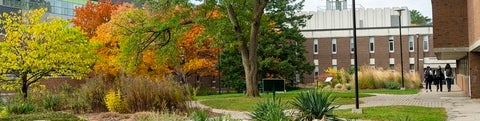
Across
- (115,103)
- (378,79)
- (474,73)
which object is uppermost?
(474,73)

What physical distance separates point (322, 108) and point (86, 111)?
12051 millimetres

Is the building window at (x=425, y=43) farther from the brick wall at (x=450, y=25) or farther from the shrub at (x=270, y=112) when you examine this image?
the shrub at (x=270, y=112)

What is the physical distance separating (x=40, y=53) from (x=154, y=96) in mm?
10867

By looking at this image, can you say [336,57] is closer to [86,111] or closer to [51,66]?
[51,66]

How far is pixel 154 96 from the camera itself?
1869 centimetres

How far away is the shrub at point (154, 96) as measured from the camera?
61.1 feet

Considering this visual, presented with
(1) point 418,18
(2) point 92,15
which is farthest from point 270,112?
(1) point 418,18

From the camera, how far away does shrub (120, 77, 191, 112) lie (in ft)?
61.1

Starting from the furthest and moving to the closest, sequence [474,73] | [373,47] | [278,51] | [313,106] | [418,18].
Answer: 1. [418,18]
2. [373,47]
3. [278,51]
4. [474,73]
5. [313,106]

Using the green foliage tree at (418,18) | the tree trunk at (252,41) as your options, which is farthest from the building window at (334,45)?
the green foliage tree at (418,18)

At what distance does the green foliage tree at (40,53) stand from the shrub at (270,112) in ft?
62.7

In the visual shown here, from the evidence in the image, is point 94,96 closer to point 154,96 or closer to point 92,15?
point 154,96

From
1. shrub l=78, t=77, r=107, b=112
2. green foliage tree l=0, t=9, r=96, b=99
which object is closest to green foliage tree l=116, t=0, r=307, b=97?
green foliage tree l=0, t=9, r=96, b=99

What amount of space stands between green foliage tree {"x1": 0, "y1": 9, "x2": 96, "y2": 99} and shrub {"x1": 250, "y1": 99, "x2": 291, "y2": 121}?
62.7ft
